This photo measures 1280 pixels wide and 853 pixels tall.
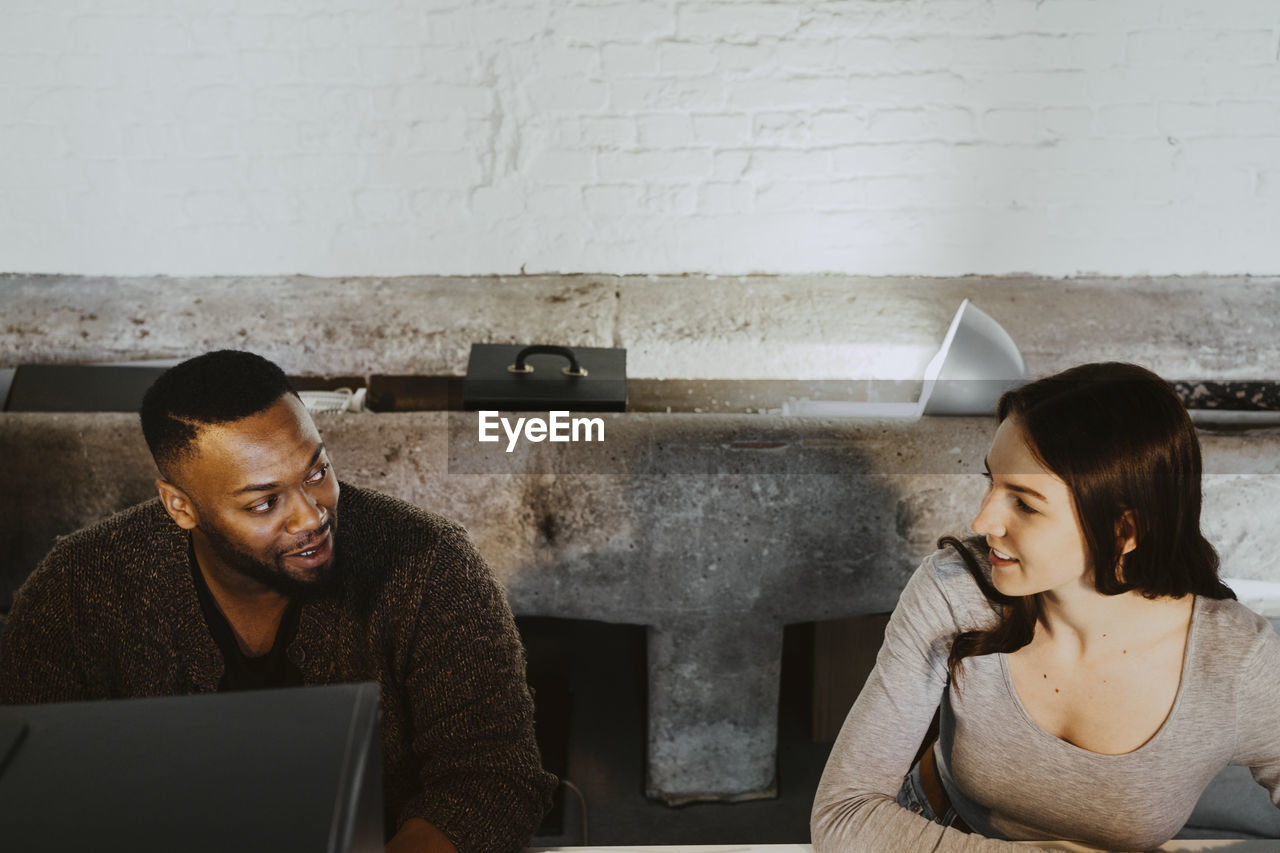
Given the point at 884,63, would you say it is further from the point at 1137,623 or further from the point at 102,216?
the point at 102,216

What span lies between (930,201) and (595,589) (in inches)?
65.0

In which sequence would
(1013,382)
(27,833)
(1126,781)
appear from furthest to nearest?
(1013,382) → (1126,781) → (27,833)

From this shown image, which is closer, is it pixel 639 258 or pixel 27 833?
pixel 27 833

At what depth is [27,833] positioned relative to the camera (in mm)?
586

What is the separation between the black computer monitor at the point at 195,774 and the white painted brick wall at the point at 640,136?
2309mm

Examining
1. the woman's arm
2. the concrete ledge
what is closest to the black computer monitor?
the woman's arm

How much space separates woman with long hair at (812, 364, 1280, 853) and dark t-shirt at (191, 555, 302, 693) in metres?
0.79

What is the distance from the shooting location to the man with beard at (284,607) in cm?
114

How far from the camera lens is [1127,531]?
1.20m

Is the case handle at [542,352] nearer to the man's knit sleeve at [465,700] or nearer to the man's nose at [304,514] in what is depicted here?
the man's knit sleeve at [465,700]

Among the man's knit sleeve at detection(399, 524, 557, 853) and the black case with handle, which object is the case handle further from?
the man's knit sleeve at detection(399, 524, 557, 853)

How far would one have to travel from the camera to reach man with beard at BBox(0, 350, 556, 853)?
1142 millimetres

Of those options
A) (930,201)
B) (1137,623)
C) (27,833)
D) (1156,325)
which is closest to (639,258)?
(930,201)

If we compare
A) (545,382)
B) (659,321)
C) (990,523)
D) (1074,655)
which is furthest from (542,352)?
(1074,655)
